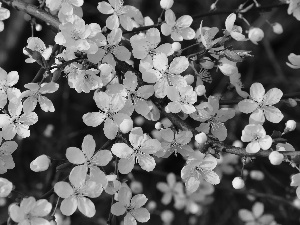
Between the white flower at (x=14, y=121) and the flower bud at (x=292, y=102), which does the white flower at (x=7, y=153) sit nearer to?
the white flower at (x=14, y=121)

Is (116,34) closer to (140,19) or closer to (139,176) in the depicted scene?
(140,19)

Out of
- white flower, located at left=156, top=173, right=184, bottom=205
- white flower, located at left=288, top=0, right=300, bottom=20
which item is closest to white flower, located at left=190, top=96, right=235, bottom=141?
white flower, located at left=288, top=0, right=300, bottom=20

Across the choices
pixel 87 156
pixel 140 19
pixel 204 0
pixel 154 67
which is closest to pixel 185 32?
pixel 140 19

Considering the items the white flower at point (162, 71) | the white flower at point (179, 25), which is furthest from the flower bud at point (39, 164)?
the white flower at point (179, 25)

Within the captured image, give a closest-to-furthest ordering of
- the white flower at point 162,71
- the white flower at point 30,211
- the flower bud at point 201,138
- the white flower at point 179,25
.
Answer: the white flower at point 30,211 < the flower bud at point 201,138 < the white flower at point 162,71 < the white flower at point 179,25

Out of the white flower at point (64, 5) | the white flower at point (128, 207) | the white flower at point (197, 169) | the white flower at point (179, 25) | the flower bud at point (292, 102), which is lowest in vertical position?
the white flower at point (128, 207)

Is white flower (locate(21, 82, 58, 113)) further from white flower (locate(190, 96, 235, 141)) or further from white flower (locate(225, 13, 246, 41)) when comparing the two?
white flower (locate(225, 13, 246, 41))
